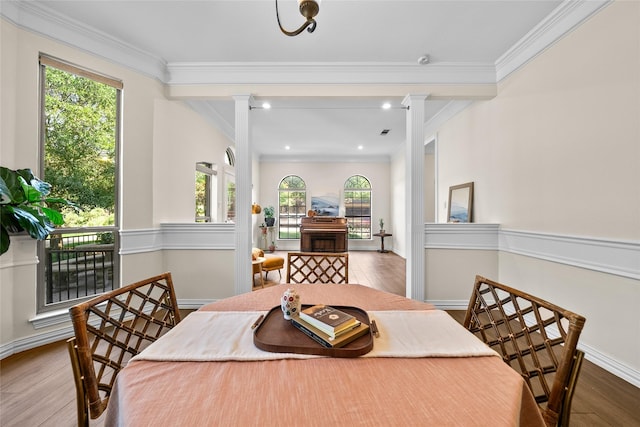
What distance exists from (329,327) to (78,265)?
286cm

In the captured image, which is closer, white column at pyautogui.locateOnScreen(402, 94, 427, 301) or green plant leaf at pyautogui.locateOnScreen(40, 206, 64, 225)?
green plant leaf at pyautogui.locateOnScreen(40, 206, 64, 225)

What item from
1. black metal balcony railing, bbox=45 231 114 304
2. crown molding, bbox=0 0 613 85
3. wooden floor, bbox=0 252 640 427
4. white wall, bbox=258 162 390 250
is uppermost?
crown molding, bbox=0 0 613 85

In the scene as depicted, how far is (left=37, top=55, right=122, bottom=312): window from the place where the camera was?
7.58 feet

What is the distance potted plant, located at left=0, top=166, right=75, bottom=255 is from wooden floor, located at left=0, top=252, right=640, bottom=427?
883 mm

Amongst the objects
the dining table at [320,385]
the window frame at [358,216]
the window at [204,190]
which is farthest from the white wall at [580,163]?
the window frame at [358,216]

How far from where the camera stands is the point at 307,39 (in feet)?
8.23

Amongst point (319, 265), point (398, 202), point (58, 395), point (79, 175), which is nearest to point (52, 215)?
point (79, 175)

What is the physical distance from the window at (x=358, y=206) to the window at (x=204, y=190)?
416cm

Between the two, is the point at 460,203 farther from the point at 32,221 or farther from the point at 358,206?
the point at 32,221

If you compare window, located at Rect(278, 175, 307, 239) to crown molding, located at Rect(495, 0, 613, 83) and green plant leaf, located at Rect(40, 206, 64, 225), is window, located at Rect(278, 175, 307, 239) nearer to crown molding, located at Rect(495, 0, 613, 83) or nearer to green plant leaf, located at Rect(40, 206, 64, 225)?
crown molding, located at Rect(495, 0, 613, 83)

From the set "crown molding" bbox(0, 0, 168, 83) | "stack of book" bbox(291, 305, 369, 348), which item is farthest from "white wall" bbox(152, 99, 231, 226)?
"stack of book" bbox(291, 305, 369, 348)

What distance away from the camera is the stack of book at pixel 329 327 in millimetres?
872

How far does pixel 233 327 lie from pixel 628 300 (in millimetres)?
2571

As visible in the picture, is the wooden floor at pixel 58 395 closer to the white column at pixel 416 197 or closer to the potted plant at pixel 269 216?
the white column at pixel 416 197
